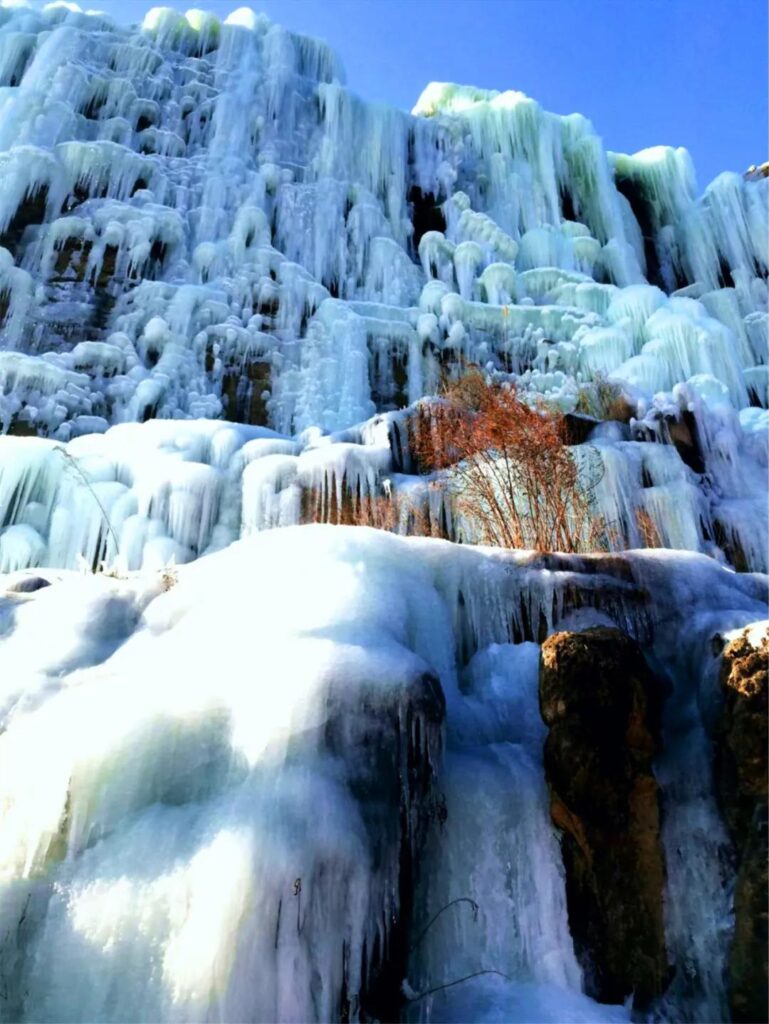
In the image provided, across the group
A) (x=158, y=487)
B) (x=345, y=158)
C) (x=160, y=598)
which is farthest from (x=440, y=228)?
(x=160, y=598)

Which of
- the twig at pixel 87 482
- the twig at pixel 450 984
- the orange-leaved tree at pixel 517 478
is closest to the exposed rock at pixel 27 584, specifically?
the twig at pixel 87 482

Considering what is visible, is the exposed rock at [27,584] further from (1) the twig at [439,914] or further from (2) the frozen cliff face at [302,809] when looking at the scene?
(1) the twig at [439,914]

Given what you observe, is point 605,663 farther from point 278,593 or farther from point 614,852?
point 278,593

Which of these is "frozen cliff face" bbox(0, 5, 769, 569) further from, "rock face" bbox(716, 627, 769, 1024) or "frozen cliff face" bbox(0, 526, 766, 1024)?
"rock face" bbox(716, 627, 769, 1024)

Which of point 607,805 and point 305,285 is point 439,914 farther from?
point 305,285

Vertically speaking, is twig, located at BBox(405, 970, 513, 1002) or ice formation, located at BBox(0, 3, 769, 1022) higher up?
ice formation, located at BBox(0, 3, 769, 1022)

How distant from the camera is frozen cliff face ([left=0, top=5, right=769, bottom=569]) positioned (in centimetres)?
719

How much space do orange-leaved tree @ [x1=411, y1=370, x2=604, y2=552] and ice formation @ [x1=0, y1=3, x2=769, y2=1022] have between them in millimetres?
319

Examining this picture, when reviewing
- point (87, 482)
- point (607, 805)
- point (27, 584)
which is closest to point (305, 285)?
point (87, 482)

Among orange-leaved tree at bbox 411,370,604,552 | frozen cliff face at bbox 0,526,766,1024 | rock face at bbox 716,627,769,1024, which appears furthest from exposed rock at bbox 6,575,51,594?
rock face at bbox 716,627,769,1024

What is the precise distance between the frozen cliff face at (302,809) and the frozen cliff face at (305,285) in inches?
129

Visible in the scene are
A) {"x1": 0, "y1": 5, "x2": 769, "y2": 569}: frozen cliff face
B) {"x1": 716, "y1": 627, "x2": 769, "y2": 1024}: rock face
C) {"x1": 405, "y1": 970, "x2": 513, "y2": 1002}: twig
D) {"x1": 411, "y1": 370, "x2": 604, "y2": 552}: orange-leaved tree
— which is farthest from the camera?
{"x1": 0, "y1": 5, "x2": 769, "y2": 569}: frozen cliff face

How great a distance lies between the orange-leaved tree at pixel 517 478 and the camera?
5.91 metres

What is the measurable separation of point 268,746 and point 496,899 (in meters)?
1.07
